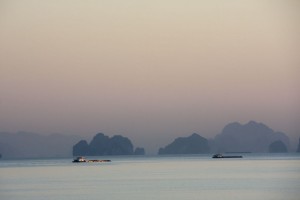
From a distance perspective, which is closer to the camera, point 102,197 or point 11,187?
point 102,197

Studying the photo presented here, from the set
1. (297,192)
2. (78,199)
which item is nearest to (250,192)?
(297,192)

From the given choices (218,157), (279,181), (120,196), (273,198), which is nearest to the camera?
(273,198)

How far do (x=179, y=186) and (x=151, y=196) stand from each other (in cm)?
931

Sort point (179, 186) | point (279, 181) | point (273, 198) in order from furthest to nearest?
point (279, 181) < point (179, 186) < point (273, 198)

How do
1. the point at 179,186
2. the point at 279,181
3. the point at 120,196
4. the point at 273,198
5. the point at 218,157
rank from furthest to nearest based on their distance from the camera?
the point at 218,157
the point at 279,181
the point at 179,186
the point at 120,196
the point at 273,198

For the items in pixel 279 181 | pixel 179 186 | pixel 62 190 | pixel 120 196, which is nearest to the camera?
pixel 120 196

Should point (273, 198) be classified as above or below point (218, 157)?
below

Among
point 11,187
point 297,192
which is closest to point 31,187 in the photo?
point 11,187

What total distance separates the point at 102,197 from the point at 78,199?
67.5 inches

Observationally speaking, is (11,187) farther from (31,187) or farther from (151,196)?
(151,196)

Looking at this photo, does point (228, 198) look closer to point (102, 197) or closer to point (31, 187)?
point (102, 197)

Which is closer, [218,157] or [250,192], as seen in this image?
[250,192]

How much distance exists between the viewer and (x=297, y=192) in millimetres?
46688

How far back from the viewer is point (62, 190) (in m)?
50.7
